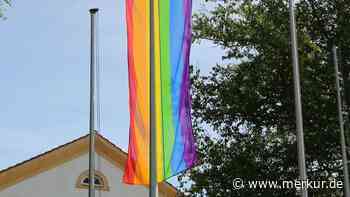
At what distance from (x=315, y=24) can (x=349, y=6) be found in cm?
153

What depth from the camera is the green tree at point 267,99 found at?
29.1 metres

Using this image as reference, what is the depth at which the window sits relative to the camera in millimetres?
35312

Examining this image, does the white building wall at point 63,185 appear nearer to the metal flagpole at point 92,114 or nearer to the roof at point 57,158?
the roof at point 57,158

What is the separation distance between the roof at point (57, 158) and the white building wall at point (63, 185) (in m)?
0.22

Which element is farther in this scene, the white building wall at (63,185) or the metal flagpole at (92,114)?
the white building wall at (63,185)

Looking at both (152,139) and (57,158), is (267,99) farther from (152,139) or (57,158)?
(152,139)

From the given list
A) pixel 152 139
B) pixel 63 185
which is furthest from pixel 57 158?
pixel 152 139

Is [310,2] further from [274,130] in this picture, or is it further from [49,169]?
[49,169]

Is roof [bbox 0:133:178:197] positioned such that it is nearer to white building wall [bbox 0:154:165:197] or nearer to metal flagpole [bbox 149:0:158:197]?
white building wall [bbox 0:154:165:197]

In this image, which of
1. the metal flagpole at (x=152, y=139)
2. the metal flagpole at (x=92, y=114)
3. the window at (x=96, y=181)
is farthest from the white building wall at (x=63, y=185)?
the metal flagpole at (x=152, y=139)

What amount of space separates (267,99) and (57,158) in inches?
419

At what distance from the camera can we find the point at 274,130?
29984 mm

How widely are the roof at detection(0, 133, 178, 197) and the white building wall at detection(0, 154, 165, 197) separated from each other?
0.22m

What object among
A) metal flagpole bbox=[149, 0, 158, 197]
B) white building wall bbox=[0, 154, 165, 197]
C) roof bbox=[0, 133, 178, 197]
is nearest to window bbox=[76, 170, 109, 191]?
white building wall bbox=[0, 154, 165, 197]
